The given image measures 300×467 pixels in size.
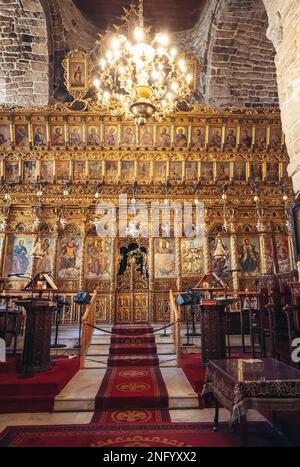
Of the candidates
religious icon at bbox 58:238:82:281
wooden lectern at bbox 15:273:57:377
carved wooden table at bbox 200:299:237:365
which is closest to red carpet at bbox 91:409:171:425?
carved wooden table at bbox 200:299:237:365

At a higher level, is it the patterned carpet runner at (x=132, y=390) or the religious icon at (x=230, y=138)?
the religious icon at (x=230, y=138)

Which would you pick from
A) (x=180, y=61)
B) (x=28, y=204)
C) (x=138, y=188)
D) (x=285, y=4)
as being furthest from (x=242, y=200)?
(x=28, y=204)

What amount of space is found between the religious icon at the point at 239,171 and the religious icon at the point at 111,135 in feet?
12.3

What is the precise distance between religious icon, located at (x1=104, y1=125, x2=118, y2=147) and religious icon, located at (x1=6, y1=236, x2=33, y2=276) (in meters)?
3.64

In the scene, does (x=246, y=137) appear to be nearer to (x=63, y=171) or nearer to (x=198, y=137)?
(x=198, y=137)

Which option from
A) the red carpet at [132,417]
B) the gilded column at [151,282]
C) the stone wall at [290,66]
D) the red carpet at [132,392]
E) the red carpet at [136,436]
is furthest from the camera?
the gilded column at [151,282]

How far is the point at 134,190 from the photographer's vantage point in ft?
29.6

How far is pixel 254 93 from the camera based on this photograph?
9.58 m

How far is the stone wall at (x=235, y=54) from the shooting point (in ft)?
27.7

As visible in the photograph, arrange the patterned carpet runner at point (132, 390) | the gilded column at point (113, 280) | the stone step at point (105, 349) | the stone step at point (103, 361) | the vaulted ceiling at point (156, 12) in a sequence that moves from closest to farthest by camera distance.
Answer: the patterned carpet runner at point (132, 390), the stone step at point (103, 361), the stone step at point (105, 349), the gilded column at point (113, 280), the vaulted ceiling at point (156, 12)

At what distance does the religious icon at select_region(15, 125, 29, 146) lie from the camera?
28.3 ft

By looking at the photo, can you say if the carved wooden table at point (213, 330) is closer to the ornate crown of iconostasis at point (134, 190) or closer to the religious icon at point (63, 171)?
the ornate crown of iconostasis at point (134, 190)

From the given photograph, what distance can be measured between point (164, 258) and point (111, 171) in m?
3.13

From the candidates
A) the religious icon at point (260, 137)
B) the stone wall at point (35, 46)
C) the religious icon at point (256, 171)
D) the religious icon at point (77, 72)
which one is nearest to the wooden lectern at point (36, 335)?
the religious icon at point (77, 72)
